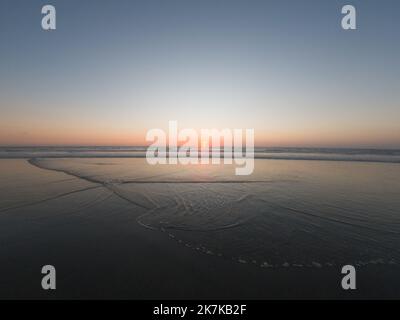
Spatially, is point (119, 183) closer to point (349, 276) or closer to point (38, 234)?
point (38, 234)

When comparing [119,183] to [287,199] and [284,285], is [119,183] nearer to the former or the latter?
[287,199]

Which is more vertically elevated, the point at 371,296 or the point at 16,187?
the point at 16,187

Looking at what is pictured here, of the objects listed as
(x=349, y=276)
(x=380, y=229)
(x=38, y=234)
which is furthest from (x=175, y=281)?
(x=380, y=229)

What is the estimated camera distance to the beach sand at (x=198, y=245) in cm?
318

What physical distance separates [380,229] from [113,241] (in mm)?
5661

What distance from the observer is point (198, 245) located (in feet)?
14.2

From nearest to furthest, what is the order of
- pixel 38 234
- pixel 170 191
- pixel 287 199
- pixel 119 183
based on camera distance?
pixel 38 234, pixel 287 199, pixel 170 191, pixel 119 183

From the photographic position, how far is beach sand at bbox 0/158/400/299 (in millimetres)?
3180

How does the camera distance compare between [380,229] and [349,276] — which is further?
[380,229]

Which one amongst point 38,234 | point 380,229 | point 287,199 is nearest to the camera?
point 38,234

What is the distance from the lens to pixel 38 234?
4.75 metres

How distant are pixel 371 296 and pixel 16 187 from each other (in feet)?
36.9

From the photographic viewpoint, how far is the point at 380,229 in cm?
506
